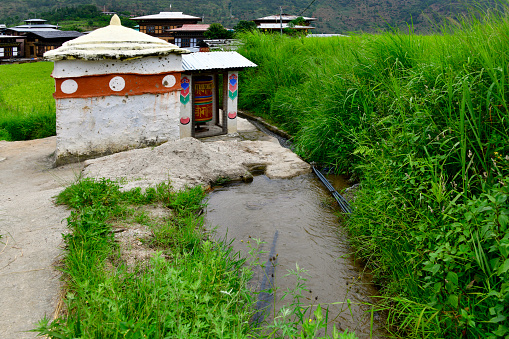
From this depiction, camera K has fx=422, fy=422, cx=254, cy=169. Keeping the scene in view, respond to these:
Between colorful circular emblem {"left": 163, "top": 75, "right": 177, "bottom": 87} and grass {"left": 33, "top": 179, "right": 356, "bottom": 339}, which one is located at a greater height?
colorful circular emblem {"left": 163, "top": 75, "right": 177, "bottom": 87}

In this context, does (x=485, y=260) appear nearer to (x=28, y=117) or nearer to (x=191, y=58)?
(x=191, y=58)

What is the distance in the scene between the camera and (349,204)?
5184 millimetres

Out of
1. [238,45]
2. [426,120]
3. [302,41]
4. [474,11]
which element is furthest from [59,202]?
[238,45]

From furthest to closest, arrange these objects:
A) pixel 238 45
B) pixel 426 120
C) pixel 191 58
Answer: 1. pixel 238 45
2. pixel 191 58
3. pixel 426 120

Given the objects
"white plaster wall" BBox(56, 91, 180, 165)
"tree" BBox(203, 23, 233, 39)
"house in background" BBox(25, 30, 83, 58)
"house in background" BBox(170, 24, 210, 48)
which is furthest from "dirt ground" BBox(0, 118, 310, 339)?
"house in background" BBox(170, 24, 210, 48)

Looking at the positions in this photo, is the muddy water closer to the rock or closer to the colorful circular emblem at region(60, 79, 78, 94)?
the rock

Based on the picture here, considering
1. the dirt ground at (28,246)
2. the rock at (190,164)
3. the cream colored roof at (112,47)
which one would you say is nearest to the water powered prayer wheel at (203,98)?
the cream colored roof at (112,47)

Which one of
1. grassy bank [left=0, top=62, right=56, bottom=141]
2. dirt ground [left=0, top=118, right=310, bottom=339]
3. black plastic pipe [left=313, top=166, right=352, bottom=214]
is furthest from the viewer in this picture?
grassy bank [left=0, top=62, right=56, bottom=141]

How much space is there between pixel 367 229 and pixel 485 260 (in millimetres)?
1719

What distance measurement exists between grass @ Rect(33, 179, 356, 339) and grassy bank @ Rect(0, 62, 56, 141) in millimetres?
5600

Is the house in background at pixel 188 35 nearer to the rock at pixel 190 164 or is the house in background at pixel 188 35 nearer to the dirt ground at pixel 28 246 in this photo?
the rock at pixel 190 164

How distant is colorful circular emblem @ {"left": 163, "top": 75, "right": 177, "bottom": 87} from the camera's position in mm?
7828

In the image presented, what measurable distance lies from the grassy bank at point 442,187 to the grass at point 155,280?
2.56 ft

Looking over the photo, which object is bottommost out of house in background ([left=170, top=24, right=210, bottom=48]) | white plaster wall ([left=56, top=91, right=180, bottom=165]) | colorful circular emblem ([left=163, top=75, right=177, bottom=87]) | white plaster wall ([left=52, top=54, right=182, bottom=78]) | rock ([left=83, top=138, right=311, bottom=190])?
rock ([left=83, top=138, right=311, bottom=190])
